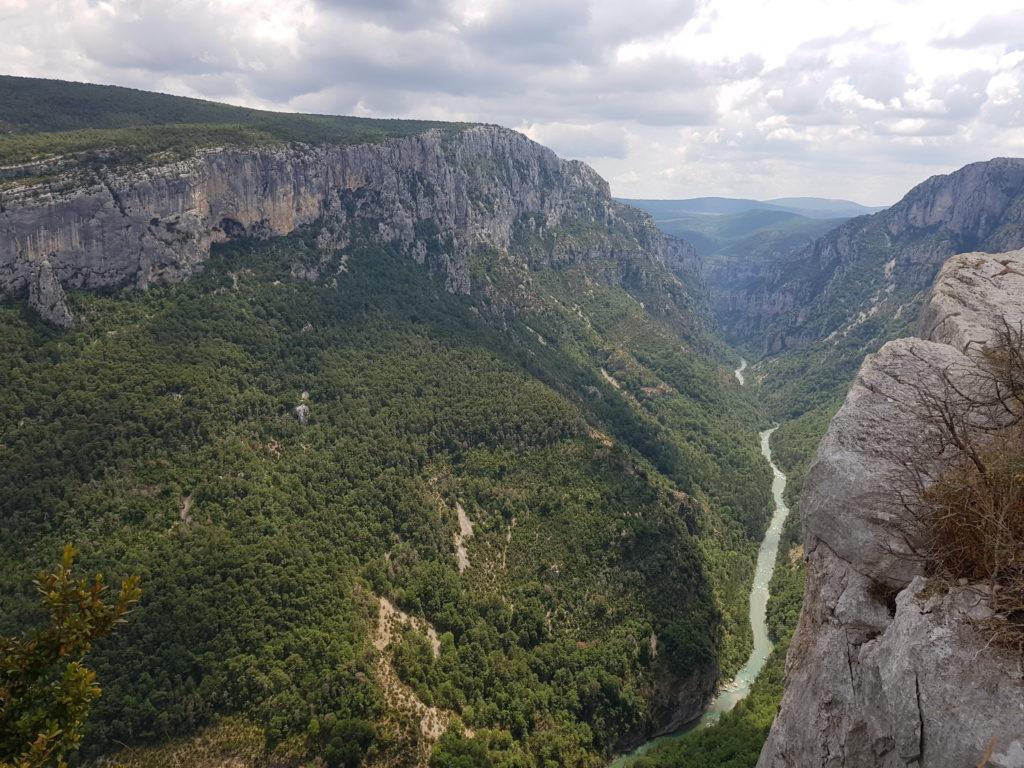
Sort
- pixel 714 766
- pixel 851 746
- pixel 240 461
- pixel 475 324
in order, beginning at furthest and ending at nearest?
1. pixel 475 324
2. pixel 240 461
3. pixel 714 766
4. pixel 851 746

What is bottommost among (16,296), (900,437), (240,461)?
(240,461)

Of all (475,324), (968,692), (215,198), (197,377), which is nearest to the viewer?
(968,692)

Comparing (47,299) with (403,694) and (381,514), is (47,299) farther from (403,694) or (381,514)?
(403,694)

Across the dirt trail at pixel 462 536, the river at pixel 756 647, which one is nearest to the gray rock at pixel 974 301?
the river at pixel 756 647

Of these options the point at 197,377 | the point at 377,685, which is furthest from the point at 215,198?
the point at 377,685

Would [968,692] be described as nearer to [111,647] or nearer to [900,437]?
[900,437]

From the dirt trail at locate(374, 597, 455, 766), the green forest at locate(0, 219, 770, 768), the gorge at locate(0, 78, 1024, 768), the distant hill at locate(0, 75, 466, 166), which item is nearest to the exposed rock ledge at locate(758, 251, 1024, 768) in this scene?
the gorge at locate(0, 78, 1024, 768)
